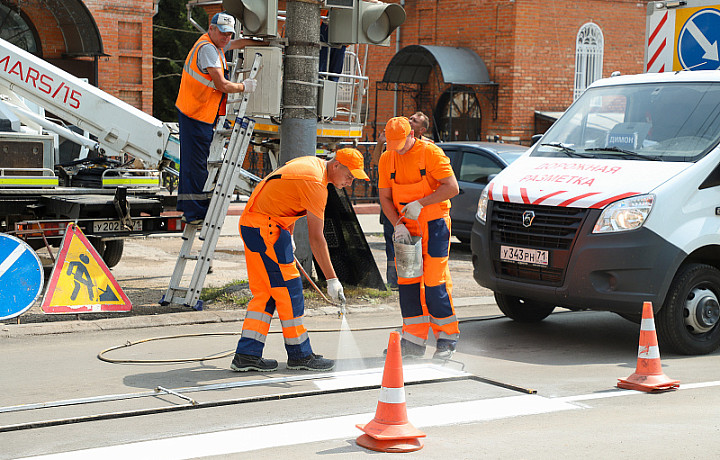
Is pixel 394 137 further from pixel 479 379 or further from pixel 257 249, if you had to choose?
pixel 479 379

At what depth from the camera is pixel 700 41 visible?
1038 centimetres

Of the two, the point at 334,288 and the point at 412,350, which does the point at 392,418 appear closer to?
the point at 334,288

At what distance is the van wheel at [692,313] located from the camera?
7.94m

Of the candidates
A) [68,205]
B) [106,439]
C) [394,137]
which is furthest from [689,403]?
[68,205]

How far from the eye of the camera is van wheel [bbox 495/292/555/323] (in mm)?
9297

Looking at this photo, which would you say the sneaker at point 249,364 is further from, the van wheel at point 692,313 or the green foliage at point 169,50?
the green foliage at point 169,50

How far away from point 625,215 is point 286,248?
277 centimetres

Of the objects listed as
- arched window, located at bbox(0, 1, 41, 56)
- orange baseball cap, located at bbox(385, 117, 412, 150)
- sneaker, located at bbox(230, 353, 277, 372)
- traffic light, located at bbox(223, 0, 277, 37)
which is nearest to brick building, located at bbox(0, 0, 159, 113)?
arched window, located at bbox(0, 1, 41, 56)

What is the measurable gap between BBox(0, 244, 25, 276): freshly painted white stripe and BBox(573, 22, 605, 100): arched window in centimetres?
1844

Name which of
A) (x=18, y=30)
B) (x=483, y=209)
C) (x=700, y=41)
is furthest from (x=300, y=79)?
(x=18, y=30)

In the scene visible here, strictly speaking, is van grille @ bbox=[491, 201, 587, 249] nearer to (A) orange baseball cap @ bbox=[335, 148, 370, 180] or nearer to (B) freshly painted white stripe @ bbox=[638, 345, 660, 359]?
(B) freshly painted white stripe @ bbox=[638, 345, 660, 359]

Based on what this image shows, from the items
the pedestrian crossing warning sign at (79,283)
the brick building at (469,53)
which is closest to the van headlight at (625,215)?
the pedestrian crossing warning sign at (79,283)

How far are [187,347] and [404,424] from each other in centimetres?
309

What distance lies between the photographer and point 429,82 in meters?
25.8
